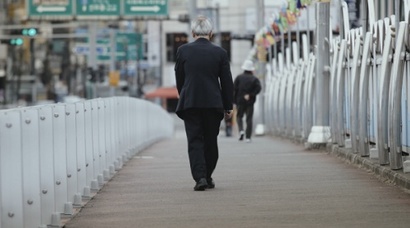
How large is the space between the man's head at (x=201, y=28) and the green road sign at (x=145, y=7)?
38.8 m

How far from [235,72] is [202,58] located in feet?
238

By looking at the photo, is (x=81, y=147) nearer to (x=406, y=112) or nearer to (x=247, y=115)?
(x=406, y=112)

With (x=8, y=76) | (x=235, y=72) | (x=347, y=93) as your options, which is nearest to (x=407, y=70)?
(x=347, y=93)

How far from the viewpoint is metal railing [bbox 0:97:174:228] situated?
913cm

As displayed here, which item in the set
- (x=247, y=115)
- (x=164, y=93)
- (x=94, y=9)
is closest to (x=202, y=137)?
(x=247, y=115)

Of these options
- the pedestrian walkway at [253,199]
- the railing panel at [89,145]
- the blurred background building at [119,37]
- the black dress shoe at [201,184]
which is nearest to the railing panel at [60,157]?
the pedestrian walkway at [253,199]

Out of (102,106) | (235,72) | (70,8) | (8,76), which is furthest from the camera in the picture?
(8,76)

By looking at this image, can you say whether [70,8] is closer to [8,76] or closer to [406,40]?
[406,40]

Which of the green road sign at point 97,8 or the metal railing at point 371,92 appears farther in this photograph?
the green road sign at point 97,8

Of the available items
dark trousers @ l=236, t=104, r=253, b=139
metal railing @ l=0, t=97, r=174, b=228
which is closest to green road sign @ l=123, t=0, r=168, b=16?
dark trousers @ l=236, t=104, r=253, b=139

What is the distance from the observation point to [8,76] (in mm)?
117688

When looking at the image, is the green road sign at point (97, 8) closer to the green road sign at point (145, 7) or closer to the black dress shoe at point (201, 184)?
the green road sign at point (145, 7)

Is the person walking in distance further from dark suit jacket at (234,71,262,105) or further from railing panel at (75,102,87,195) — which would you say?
railing panel at (75,102,87,195)

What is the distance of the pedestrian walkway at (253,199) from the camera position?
35.9ft
